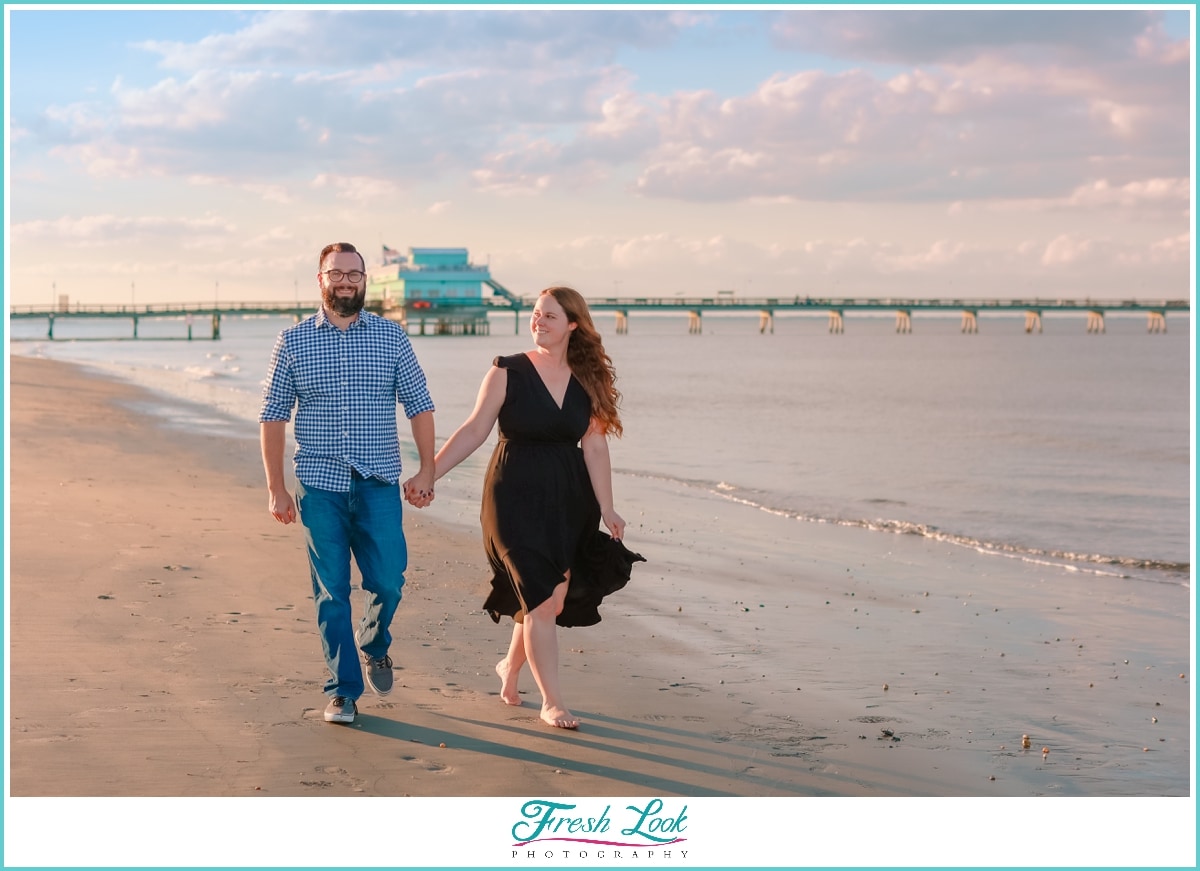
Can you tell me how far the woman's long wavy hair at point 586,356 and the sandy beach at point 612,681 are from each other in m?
1.30

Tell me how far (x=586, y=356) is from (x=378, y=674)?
1558mm

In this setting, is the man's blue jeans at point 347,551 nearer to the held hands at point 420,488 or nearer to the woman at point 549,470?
the held hands at point 420,488

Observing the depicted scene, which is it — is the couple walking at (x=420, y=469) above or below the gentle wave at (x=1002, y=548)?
above

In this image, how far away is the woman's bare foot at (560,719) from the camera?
196 inches

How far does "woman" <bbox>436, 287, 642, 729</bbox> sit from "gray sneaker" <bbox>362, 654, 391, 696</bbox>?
0.59 metres

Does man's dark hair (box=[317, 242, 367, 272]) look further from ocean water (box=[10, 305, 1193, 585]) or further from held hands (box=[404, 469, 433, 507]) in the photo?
ocean water (box=[10, 305, 1193, 585])

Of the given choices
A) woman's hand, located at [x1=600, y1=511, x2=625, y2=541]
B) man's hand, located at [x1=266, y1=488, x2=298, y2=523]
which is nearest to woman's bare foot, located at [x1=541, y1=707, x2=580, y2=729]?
woman's hand, located at [x1=600, y1=511, x2=625, y2=541]

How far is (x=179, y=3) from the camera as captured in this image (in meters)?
6.03

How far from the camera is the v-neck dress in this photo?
16.6 ft

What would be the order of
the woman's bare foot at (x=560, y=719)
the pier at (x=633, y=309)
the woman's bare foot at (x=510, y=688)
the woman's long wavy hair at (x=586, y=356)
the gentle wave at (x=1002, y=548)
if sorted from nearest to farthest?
the woman's bare foot at (x=560, y=719) → the woman's long wavy hair at (x=586, y=356) → the woman's bare foot at (x=510, y=688) → the gentle wave at (x=1002, y=548) → the pier at (x=633, y=309)

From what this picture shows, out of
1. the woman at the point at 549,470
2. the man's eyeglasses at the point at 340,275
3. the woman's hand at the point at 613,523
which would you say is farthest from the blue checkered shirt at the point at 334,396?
the woman's hand at the point at 613,523

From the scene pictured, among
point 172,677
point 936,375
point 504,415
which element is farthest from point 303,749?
point 936,375

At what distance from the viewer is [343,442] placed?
476 cm

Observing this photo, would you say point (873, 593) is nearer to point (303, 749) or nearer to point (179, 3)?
point (303, 749)
